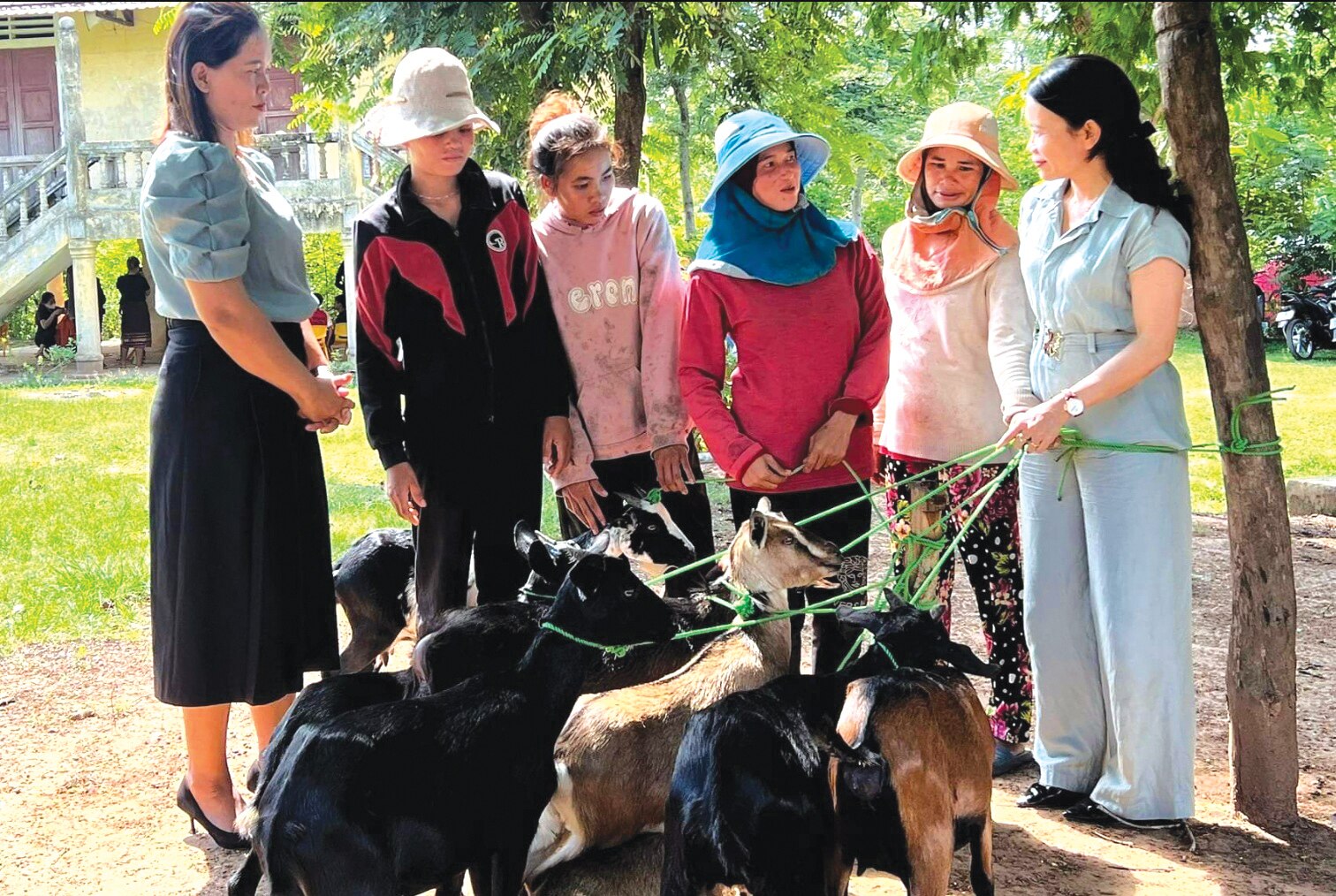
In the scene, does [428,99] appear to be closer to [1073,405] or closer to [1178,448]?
[1073,405]

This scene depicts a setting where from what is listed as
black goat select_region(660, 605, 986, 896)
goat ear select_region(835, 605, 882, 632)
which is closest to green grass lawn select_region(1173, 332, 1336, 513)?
goat ear select_region(835, 605, 882, 632)

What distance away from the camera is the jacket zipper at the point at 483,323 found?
409 centimetres

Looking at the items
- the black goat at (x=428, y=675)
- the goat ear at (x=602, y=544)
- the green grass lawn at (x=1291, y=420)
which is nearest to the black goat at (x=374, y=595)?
the black goat at (x=428, y=675)

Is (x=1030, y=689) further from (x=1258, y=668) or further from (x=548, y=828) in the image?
(x=548, y=828)

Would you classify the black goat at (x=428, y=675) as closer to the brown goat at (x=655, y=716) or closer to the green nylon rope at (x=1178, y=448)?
the brown goat at (x=655, y=716)

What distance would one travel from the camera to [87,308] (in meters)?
21.0

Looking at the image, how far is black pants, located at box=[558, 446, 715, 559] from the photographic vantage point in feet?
15.1

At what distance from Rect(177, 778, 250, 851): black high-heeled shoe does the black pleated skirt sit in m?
0.40

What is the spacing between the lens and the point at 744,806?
302 centimetres

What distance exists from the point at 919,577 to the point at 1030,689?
23.1 inches

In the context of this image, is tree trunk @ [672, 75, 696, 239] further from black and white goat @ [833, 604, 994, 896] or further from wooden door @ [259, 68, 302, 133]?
black and white goat @ [833, 604, 994, 896]

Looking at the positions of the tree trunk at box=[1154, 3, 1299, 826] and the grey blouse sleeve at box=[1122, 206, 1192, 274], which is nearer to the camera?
the grey blouse sleeve at box=[1122, 206, 1192, 274]

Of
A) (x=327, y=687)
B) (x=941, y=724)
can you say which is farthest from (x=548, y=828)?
(x=941, y=724)

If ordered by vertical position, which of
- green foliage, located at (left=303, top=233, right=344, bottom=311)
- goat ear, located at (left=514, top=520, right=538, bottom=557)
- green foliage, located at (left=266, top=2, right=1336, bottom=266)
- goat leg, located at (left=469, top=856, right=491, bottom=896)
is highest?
green foliage, located at (left=303, top=233, right=344, bottom=311)
